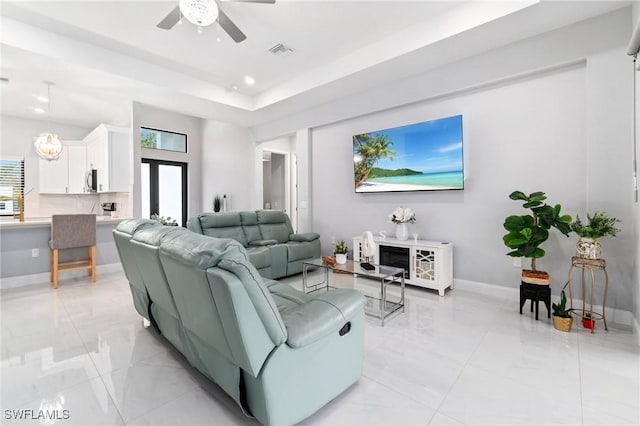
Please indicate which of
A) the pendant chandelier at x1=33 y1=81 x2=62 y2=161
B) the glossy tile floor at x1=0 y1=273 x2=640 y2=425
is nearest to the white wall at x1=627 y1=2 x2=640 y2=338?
the glossy tile floor at x1=0 y1=273 x2=640 y2=425

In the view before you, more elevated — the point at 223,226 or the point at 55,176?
the point at 55,176

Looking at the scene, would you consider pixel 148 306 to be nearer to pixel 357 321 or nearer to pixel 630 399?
pixel 357 321

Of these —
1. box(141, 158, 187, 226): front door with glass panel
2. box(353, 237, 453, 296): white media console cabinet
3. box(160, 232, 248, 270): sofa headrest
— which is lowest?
box(353, 237, 453, 296): white media console cabinet

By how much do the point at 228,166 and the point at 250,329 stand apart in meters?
6.10

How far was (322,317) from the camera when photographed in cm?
155

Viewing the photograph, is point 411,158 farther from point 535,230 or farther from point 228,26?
point 228,26

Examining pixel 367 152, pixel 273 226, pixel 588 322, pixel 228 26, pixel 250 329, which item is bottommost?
pixel 588 322

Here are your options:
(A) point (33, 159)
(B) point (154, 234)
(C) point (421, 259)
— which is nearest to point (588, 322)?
(C) point (421, 259)

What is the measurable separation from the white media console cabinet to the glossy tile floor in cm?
67

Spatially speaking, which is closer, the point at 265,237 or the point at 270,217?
the point at 265,237

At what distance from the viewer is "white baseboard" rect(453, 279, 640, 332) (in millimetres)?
2617

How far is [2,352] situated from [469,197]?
15.4 feet

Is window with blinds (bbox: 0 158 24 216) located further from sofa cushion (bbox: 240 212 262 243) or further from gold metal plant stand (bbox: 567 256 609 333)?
gold metal plant stand (bbox: 567 256 609 333)

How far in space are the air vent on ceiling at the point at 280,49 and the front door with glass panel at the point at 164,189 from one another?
13.7 ft
